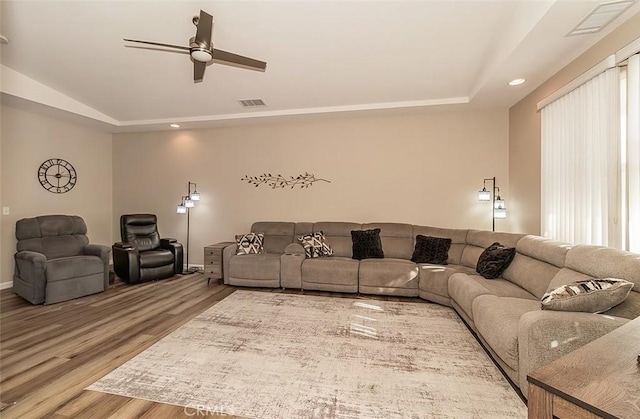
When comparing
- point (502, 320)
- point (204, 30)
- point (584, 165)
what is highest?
point (204, 30)

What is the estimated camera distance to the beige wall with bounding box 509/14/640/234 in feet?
9.67

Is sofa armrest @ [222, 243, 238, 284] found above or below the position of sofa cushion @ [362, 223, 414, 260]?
below

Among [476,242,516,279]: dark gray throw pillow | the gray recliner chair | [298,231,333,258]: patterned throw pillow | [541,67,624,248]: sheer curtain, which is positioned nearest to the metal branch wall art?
[298,231,333,258]: patterned throw pillow

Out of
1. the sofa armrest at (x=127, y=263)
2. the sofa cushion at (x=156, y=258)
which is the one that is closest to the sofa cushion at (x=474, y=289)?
the sofa cushion at (x=156, y=258)

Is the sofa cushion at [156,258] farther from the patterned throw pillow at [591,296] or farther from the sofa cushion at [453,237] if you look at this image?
the patterned throw pillow at [591,296]

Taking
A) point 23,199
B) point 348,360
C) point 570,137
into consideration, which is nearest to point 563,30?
point 570,137

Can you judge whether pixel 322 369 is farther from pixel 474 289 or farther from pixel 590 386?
pixel 590 386

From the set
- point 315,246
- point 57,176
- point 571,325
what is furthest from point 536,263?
point 57,176

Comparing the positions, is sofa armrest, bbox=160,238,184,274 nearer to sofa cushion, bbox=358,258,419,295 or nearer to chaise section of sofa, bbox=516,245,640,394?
sofa cushion, bbox=358,258,419,295

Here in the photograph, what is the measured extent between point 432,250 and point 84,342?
13.2ft

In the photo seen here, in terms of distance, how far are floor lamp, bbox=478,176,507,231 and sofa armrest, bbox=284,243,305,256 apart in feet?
8.93

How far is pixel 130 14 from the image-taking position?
2.88 metres

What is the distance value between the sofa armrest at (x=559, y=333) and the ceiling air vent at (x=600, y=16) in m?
2.22

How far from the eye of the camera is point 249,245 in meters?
4.60
